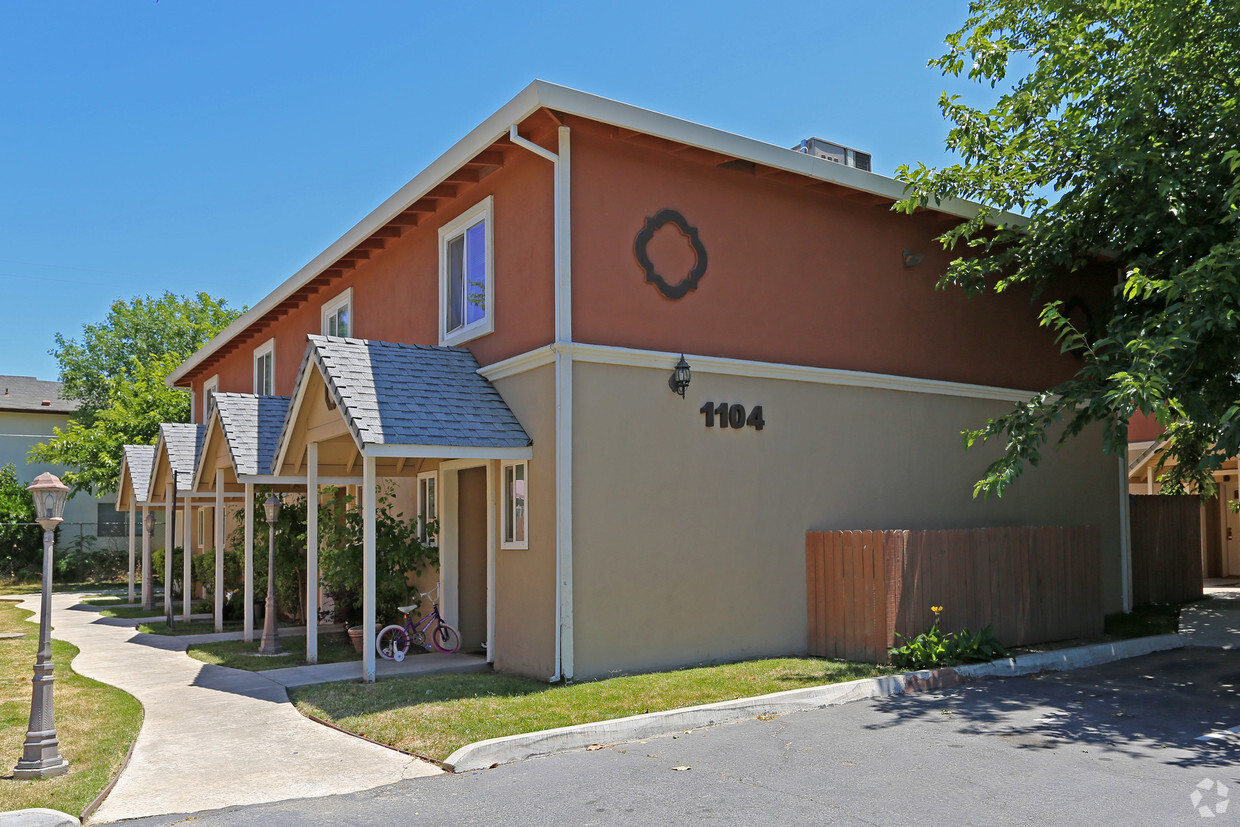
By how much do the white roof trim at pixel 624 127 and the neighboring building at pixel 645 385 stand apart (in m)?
0.03

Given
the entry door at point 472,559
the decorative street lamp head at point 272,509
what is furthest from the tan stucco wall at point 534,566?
the decorative street lamp head at point 272,509

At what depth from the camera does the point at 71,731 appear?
8.35 metres

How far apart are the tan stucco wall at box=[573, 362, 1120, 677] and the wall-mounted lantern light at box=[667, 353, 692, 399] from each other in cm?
11

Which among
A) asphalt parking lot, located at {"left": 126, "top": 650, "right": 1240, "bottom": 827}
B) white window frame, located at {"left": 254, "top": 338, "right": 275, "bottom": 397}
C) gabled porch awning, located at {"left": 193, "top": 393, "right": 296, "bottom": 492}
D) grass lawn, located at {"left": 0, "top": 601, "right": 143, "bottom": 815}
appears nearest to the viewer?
asphalt parking lot, located at {"left": 126, "top": 650, "right": 1240, "bottom": 827}

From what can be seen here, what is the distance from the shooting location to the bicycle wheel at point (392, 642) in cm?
1191

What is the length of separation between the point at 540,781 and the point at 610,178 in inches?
260

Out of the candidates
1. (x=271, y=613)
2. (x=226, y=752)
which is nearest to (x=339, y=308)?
(x=271, y=613)

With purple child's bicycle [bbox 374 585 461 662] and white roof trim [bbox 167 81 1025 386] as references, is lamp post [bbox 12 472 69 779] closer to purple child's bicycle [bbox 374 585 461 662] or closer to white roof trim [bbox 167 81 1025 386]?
purple child's bicycle [bbox 374 585 461 662]

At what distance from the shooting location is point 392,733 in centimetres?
806

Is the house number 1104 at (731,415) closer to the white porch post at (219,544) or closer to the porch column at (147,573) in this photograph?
the white porch post at (219,544)

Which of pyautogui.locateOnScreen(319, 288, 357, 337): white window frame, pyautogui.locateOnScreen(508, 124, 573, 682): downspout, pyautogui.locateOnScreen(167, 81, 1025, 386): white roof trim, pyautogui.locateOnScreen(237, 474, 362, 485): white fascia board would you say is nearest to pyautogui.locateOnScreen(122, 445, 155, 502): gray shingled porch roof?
pyautogui.locateOnScreen(319, 288, 357, 337): white window frame

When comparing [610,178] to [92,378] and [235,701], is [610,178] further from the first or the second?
[92,378]

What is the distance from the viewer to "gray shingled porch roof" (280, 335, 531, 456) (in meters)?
9.95

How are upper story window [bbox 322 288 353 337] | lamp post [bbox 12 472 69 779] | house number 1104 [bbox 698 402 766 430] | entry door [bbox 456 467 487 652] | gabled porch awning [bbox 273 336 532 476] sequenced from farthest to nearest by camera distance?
upper story window [bbox 322 288 353 337]
entry door [bbox 456 467 487 652]
house number 1104 [bbox 698 402 766 430]
gabled porch awning [bbox 273 336 532 476]
lamp post [bbox 12 472 69 779]
